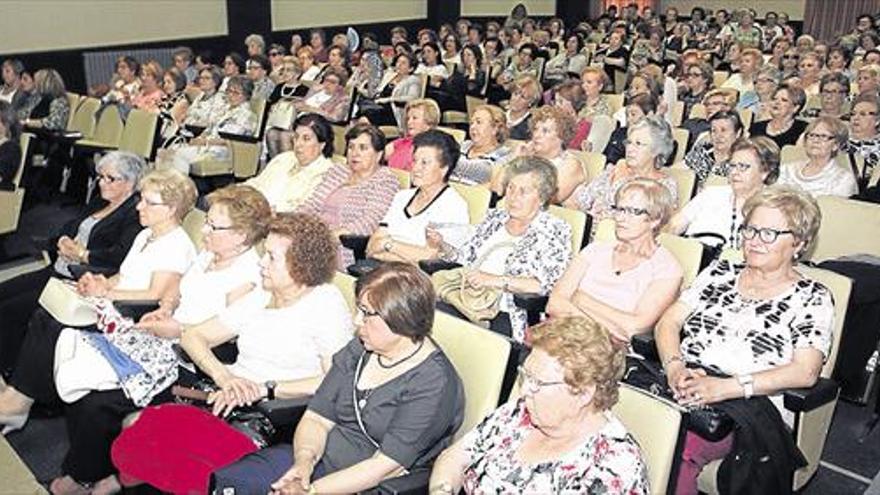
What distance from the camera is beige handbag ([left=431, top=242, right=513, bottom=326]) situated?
3316 millimetres

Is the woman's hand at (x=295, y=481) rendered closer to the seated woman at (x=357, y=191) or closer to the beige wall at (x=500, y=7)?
the seated woman at (x=357, y=191)

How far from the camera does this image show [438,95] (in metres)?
8.86

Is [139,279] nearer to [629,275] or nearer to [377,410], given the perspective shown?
[377,410]

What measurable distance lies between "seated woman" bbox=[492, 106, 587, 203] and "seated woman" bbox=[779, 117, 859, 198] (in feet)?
3.42

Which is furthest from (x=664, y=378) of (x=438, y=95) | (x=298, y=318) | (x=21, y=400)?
(x=438, y=95)

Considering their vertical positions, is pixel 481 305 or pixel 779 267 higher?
pixel 779 267

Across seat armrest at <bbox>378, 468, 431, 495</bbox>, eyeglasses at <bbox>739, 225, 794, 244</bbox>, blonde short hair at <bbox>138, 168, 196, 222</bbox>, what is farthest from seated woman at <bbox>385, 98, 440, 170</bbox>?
seat armrest at <bbox>378, 468, 431, 495</bbox>

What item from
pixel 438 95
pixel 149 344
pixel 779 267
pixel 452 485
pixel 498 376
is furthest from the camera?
pixel 438 95

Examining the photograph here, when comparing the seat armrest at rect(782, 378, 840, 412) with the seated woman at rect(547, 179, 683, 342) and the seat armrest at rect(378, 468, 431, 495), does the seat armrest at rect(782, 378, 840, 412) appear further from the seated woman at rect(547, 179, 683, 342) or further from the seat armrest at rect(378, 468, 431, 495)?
the seat armrest at rect(378, 468, 431, 495)

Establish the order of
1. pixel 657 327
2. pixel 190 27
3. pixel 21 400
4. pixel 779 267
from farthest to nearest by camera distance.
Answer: pixel 190 27, pixel 21 400, pixel 657 327, pixel 779 267

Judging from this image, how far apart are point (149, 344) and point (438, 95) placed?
6.26 m

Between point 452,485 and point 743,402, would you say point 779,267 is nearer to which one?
point 743,402

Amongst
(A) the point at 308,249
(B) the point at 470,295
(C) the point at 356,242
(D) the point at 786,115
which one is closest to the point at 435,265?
(B) the point at 470,295

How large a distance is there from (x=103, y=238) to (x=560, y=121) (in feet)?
7.53
